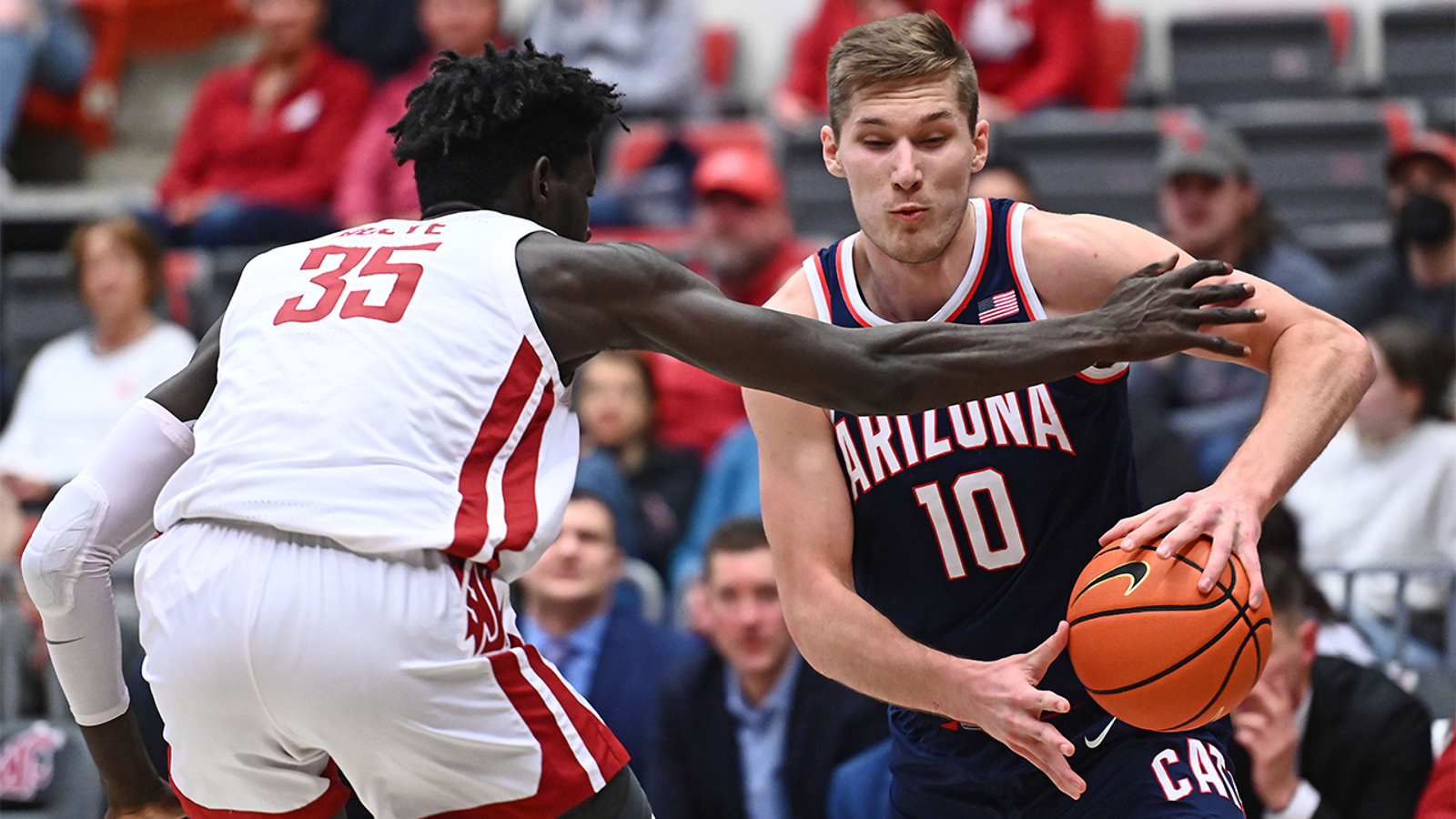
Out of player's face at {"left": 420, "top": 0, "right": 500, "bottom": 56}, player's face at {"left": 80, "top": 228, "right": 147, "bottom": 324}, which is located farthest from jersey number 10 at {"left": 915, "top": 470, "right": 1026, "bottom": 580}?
player's face at {"left": 420, "top": 0, "right": 500, "bottom": 56}

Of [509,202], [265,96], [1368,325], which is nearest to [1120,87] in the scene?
[1368,325]

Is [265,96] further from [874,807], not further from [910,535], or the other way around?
[910,535]

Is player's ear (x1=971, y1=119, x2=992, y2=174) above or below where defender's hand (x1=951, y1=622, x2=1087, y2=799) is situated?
above

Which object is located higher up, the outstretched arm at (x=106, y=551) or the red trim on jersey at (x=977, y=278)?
the red trim on jersey at (x=977, y=278)

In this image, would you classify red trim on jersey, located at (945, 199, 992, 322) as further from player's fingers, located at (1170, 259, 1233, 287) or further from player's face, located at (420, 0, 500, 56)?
player's face, located at (420, 0, 500, 56)

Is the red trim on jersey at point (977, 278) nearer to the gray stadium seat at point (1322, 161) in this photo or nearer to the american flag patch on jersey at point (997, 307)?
the american flag patch on jersey at point (997, 307)

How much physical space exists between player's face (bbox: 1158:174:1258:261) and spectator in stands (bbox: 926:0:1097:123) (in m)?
1.62

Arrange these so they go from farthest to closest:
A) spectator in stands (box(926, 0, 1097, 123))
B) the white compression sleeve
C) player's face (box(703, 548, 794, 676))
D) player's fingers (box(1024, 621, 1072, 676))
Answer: spectator in stands (box(926, 0, 1097, 123))
player's face (box(703, 548, 794, 676))
the white compression sleeve
player's fingers (box(1024, 621, 1072, 676))

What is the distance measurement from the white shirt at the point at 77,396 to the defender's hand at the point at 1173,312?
5.49 m

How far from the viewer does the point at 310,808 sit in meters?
3.06

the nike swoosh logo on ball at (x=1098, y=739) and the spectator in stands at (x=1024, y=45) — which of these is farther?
the spectator in stands at (x=1024, y=45)

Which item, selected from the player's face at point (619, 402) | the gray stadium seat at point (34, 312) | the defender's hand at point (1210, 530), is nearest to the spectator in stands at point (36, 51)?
the gray stadium seat at point (34, 312)

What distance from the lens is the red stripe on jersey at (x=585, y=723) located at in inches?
118

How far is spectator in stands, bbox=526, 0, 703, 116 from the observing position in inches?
368
